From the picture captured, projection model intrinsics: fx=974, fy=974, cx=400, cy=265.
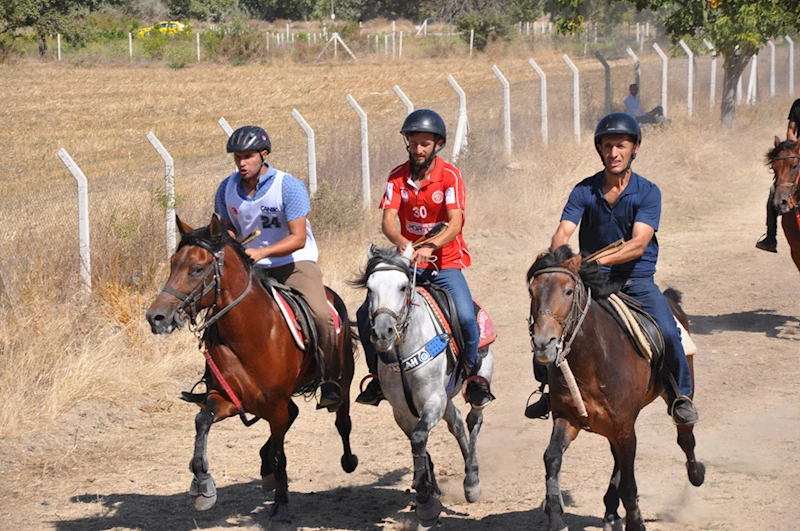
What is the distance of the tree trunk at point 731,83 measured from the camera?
25.0 meters

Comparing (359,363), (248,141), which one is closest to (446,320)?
(248,141)

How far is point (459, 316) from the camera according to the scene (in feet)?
22.1

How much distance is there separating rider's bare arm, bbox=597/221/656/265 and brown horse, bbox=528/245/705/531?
0.52ft

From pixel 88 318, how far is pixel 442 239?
459 centimetres

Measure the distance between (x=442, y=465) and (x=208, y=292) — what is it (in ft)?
9.21

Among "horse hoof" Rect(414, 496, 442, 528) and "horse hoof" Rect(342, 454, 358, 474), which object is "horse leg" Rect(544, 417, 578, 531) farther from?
"horse hoof" Rect(342, 454, 358, 474)

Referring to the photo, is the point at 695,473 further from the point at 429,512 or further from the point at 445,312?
the point at 445,312

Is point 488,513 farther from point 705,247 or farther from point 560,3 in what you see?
point 560,3

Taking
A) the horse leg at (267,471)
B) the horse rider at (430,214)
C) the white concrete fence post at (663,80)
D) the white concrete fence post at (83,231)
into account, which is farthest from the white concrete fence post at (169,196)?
the white concrete fence post at (663,80)

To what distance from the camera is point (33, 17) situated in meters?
43.7

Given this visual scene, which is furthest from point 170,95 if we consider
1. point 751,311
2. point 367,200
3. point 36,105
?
point 751,311

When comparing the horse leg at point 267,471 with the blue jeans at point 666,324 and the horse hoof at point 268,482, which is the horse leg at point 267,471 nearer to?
the horse hoof at point 268,482

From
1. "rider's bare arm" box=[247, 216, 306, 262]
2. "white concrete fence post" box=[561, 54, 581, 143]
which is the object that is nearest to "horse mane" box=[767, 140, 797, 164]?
"rider's bare arm" box=[247, 216, 306, 262]

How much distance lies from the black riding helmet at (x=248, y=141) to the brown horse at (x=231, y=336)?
0.68 m
